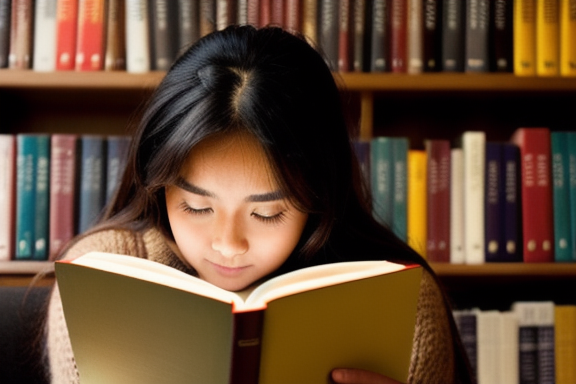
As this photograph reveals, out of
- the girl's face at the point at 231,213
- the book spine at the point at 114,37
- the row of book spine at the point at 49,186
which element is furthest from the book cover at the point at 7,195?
the girl's face at the point at 231,213

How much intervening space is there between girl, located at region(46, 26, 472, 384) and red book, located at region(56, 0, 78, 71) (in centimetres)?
46

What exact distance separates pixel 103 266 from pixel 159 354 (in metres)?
0.10

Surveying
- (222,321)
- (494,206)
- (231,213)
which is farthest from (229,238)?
(494,206)

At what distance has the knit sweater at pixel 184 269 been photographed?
2.50 ft

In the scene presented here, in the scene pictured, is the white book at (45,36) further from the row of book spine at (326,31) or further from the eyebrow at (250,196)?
the eyebrow at (250,196)

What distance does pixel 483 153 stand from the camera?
1.20 metres

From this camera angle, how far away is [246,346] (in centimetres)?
52

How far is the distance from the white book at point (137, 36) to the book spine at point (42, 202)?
0.23 m

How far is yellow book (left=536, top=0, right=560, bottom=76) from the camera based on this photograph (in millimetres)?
1192

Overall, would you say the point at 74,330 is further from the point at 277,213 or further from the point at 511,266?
the point at 511,266

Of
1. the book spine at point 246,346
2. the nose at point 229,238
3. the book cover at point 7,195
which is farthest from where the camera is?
the book cover at point 7,195

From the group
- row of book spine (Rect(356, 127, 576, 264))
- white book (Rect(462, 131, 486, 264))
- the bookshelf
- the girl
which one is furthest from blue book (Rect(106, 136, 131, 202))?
white book (Rect(462, 131, 486, 264))

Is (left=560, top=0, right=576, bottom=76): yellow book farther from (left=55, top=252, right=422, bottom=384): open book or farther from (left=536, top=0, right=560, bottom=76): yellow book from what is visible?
(left=55, top=252, right=422, bottom=384): open book

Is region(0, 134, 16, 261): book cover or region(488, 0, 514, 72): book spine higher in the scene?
region(488, 0, 514, 72): book spine
